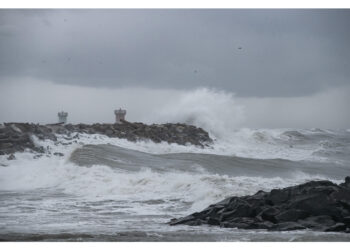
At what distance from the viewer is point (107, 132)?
11.5 m

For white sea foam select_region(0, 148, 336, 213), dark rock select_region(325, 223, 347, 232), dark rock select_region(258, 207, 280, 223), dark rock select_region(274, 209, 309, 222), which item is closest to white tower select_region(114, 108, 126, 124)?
white sea foam select_region(0, 148, 336, 213)

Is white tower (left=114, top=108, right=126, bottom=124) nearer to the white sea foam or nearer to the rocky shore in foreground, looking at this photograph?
the white sea foam

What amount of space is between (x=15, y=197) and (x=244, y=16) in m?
3.80

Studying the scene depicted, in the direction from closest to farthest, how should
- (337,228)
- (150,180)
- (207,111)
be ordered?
(337,228) → (150,180) → (207,111)

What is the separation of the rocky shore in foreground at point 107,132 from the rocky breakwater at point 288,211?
4044 mm

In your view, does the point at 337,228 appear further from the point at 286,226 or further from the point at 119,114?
the point at 119,114

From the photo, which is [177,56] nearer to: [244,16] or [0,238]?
[244,16]

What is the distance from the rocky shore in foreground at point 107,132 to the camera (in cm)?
1007

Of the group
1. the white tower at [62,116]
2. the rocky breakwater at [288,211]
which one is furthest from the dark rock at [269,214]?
the white tower at [62,116]

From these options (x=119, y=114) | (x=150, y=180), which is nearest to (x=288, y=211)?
(x=150, y=180)

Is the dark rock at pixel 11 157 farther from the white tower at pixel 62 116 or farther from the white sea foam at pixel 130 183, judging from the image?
the white tower at pixel 62 116

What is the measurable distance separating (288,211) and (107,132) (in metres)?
6.37
